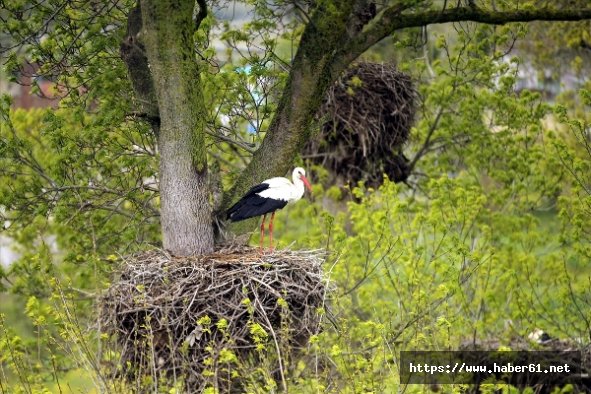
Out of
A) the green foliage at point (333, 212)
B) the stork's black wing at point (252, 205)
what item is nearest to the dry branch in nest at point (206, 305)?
the green foliage at point (333, 212)

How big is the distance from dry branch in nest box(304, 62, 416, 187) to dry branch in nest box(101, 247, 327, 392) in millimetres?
5059

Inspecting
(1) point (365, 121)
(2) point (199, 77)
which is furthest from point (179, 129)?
(1) point (365, 121)

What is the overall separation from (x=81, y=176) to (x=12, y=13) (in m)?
1.98

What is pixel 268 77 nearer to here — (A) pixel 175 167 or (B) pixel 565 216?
(A) pixel 175 167

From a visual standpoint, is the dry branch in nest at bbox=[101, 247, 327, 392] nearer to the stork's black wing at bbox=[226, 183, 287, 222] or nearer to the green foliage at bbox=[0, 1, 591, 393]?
the green foliage at bbox=[0, 1, 591, 393]

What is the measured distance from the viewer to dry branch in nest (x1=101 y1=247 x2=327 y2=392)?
8.22m

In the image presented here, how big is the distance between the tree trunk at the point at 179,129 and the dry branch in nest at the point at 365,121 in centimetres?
463

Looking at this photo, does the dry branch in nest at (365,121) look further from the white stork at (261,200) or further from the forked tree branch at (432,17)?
the forked tree branch at (432,17)

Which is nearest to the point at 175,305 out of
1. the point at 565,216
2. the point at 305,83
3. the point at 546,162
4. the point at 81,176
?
the point at 305,83

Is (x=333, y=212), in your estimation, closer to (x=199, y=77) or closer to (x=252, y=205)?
(x=252, y=205)

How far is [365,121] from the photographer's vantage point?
13898 mm

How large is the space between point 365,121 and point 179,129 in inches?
213

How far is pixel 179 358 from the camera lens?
8.20 metres

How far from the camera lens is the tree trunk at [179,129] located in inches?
339
